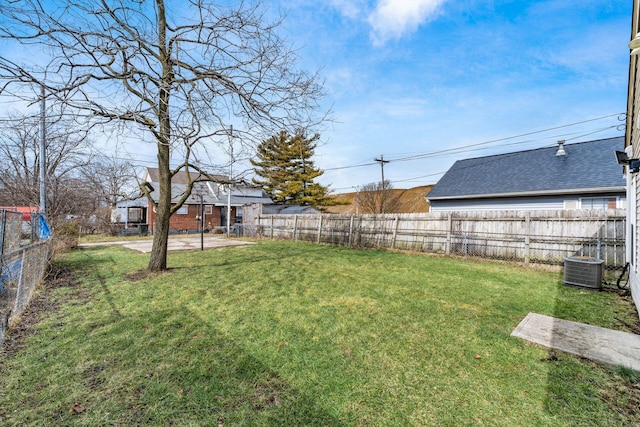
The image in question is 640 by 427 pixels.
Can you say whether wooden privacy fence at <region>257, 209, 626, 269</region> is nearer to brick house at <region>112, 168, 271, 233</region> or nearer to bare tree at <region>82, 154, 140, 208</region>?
bare tree at <region>82, 154, 140, 208</region>

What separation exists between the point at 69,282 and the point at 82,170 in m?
11.5

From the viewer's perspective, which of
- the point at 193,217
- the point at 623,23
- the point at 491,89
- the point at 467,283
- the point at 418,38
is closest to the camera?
the point at 467,283

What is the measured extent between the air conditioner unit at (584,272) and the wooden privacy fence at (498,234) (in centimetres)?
160

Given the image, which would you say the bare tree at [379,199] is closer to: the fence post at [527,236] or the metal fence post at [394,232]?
the metal fence post at [394,232]

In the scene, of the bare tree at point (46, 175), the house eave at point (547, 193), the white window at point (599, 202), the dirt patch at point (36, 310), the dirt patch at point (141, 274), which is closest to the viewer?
the dirt patch at point (36, 310)

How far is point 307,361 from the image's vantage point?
2703mm

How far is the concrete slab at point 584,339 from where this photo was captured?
2799mm

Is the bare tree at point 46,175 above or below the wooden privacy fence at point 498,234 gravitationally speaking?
above

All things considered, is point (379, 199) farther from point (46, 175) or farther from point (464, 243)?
point (46, 175)

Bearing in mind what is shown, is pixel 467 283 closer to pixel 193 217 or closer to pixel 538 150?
pixel 538 150

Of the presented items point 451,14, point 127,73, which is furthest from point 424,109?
point 127,73

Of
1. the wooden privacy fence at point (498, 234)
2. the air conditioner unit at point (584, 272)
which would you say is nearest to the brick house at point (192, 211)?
the wooden privacy fence at point (498, 234)

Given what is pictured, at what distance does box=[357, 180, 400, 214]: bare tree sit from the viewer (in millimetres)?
24312

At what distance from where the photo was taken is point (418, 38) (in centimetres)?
890
